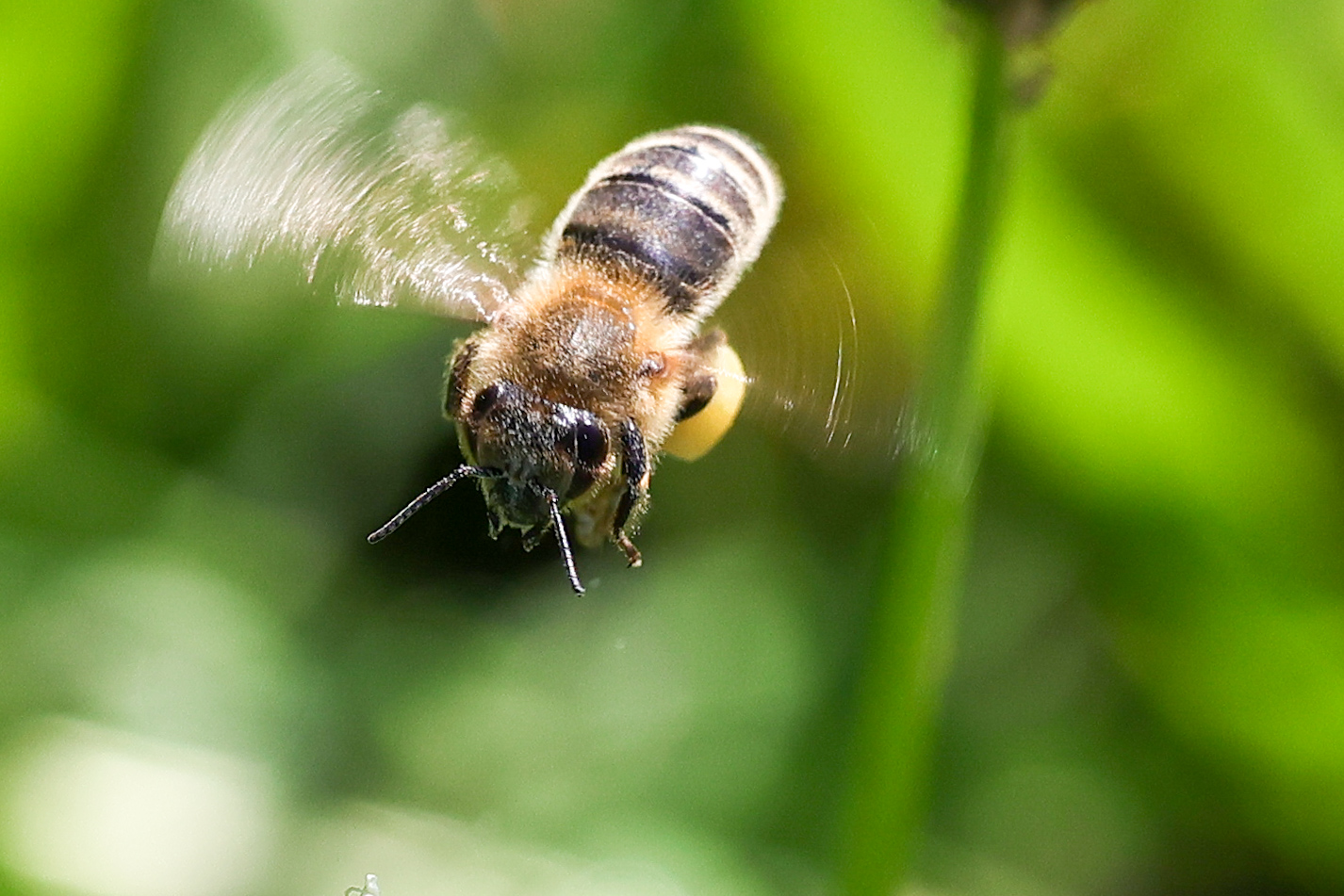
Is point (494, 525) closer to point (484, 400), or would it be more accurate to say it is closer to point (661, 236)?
point (484, 400)

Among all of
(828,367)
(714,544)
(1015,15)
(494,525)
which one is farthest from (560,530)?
(714,544)

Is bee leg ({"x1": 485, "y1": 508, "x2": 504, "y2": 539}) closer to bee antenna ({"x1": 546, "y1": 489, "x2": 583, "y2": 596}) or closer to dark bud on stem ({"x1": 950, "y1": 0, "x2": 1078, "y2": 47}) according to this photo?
bee antenna ({"x1": 546, "y1": 489, "x2": 583, "y2": 596})

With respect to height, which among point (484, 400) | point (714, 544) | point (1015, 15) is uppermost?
point (714, 544)

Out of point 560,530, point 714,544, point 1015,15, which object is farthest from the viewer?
point 714,544

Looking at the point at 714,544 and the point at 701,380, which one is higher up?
the point at 714,544

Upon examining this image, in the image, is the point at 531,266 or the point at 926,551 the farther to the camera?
the point at 531,266

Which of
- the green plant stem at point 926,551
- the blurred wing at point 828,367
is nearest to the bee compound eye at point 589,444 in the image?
the blurred wing at point 828,367

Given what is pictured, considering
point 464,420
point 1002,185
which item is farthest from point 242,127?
point 1002,185
